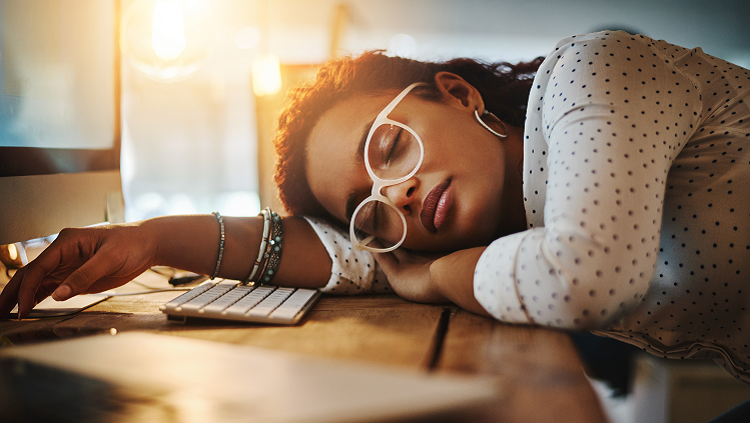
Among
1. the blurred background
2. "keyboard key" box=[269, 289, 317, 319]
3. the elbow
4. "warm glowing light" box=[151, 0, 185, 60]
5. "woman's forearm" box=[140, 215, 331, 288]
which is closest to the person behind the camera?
the elbow

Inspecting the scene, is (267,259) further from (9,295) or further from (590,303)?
(590,303)

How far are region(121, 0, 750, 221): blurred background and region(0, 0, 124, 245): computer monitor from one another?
1.17 meters

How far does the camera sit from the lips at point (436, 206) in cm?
67

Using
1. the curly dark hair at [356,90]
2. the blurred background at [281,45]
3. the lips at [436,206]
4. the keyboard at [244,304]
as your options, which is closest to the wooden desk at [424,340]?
the keyboard at [244,304]

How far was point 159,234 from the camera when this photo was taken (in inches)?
28.1

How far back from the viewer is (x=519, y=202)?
0.81 m

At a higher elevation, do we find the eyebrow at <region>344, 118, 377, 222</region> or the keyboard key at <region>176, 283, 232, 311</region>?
the eyebrow at <region>344, 118, 377, 222</region>

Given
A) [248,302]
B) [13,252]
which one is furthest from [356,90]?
[13,252]

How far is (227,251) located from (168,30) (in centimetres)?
101

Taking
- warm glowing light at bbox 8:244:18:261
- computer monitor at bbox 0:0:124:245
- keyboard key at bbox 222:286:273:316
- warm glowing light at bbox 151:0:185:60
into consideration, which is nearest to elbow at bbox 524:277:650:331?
keyboard key at bbox 222:286:273:316

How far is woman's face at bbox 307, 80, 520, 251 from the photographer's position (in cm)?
67

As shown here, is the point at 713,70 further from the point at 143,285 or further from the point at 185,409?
the point at 143,285

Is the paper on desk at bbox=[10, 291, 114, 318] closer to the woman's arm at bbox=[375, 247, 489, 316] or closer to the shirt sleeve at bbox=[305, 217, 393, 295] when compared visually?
the shirt sleeve at bbox=[305, 217, 393, 295]

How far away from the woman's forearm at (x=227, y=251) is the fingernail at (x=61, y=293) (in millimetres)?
161
